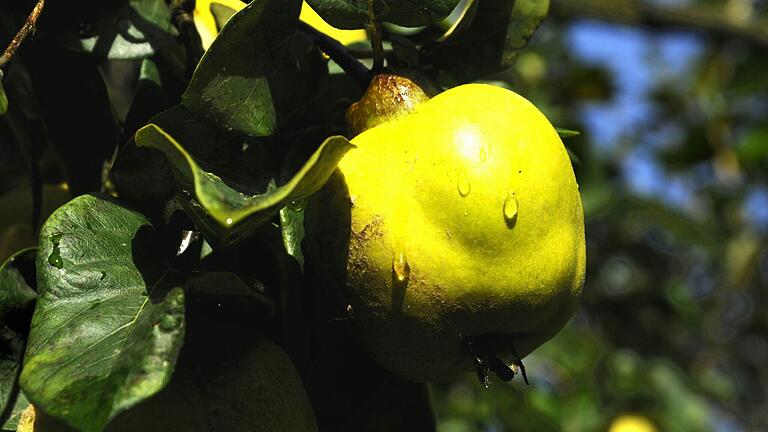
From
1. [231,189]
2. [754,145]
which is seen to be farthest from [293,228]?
[754,145]

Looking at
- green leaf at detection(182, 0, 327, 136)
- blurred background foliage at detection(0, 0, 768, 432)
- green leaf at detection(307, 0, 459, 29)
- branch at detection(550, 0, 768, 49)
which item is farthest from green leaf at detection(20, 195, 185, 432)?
branch at detection(550, 0, 768, 49)

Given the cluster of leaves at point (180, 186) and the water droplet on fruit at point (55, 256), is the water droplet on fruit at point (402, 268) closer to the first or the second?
the cluster of leaves at point (180, 186)

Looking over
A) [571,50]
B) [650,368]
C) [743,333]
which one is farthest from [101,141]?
[743,333]

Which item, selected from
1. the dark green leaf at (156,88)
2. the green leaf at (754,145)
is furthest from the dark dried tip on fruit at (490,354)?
the green leaf at (754,145)

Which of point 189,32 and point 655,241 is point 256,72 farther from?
point 655,241

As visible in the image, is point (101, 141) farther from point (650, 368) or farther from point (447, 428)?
point (650, 368)
